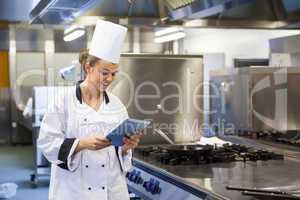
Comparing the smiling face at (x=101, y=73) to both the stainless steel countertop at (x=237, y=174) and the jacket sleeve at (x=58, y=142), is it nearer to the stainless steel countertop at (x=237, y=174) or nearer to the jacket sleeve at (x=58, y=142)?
the jacket sleeve at (x=58, y=142)

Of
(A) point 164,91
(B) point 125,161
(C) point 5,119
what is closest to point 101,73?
(B) point 125,161

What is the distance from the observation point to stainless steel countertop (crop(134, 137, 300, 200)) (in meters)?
1.66

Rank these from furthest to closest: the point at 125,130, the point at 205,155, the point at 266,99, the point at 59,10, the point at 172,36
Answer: the point at 172,36 → the point at 266,99 → the point at 59,10 → the point at 205,155 → the point at 125,130

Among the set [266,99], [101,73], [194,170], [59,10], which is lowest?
[194,170]

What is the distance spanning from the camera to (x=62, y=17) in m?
3.19

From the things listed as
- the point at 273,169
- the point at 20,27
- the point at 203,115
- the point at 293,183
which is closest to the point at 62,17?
the point at 203,115

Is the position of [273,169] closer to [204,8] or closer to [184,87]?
[204,8]

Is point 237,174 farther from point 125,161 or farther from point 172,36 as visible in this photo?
point 172,36

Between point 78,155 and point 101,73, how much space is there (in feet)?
1.20

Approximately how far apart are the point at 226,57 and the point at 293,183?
646cm

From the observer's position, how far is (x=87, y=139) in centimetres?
183

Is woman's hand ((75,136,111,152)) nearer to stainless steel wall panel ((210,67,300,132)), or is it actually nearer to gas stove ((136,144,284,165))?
gas stove ((136,144,284,165))

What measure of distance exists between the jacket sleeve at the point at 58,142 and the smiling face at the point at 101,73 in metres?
0.18

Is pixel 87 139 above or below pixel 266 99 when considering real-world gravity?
below
